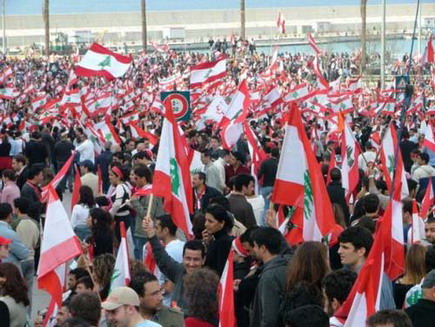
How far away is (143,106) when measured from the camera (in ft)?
128

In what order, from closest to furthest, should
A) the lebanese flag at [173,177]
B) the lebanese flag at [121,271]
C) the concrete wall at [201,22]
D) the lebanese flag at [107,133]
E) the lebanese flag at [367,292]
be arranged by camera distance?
the lebanese flag at [367,292] < the lebanese flag at [121,271] < the lebanese flag at [173,177] < the lebanese flag at [107,133] < the concrete wall at [201,22]

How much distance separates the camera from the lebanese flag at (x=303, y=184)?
962 centimetres

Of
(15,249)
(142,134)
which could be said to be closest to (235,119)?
(142,134)

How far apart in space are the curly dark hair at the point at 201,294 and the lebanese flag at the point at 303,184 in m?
1.63

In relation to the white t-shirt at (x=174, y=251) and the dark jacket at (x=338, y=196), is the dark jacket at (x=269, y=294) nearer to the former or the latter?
the white t-shirt at (x=174, y=251)

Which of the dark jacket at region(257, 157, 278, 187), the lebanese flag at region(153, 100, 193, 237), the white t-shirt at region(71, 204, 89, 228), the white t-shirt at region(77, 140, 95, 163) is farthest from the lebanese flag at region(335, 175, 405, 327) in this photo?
the white t-shirt at region(77, 140, 95, 163)

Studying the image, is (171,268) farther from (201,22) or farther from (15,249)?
(201,22)

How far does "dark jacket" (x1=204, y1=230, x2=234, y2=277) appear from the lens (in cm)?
993

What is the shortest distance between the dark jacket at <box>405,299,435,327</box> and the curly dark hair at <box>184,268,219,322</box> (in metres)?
1.14

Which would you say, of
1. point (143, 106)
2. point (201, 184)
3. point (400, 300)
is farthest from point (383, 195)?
point (143, 106)

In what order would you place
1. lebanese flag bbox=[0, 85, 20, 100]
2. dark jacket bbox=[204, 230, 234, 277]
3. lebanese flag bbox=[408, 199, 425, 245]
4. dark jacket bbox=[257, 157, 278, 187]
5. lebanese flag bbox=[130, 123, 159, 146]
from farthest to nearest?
lebanese flag bbox=[0, 85, 20, 100], lebanese flag bbox=[130, 123, 159, 146], dark jacket bbox=[257, 157, 278, 187], lebanese flag bbox=[408, 199, 425, 245], dark jacket bbox=[204, 230, 234, 277]

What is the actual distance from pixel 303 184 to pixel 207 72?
662 inches

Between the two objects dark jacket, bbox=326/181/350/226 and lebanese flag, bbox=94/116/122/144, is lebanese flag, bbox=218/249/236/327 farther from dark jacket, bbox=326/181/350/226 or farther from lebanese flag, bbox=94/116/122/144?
lebanese flag, bbox=94/116/122/144

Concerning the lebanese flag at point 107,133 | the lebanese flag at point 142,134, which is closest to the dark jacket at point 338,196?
the lebanese flag at point 142,134
